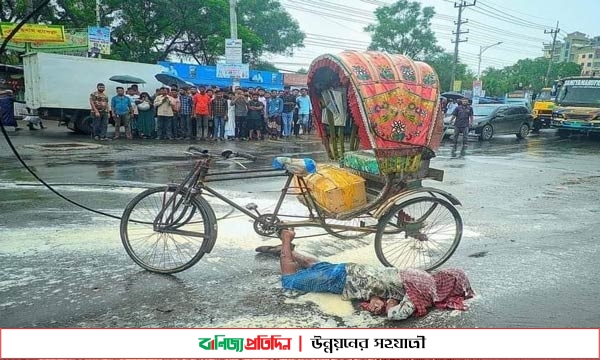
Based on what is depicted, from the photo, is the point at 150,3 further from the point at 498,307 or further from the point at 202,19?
the point at 498,307

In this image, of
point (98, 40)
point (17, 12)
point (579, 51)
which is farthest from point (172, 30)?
point (579, 51)

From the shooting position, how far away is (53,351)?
2.78 m

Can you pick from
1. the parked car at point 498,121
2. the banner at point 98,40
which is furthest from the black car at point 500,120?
the banner at point 98,40

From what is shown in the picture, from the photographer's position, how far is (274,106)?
16.3 meters

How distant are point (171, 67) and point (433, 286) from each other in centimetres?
2380

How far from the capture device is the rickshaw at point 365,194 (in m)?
4.01

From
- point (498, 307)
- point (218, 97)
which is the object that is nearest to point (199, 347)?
point (498, 307)

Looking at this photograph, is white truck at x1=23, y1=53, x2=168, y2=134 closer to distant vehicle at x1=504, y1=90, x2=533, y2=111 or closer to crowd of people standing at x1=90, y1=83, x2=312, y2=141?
crowd of people standing at x1=90, y1=83, x2=312, y2=141

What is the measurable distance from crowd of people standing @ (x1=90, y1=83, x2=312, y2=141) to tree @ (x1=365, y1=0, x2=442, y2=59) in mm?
37465

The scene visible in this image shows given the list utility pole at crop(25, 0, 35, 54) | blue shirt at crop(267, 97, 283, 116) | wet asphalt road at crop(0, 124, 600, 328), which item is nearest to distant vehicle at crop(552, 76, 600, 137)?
wet asphalt road at crop(0, 124, 600, 328)

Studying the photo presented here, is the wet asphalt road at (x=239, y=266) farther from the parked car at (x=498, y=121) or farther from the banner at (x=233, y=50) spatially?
the parked car at (x=498, y=121)

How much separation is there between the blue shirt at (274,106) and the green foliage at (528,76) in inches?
1677

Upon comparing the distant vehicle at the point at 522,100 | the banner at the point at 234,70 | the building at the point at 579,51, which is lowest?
the distant vehicle at the point at 522,100

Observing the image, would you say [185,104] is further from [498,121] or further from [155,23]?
[155,23]
